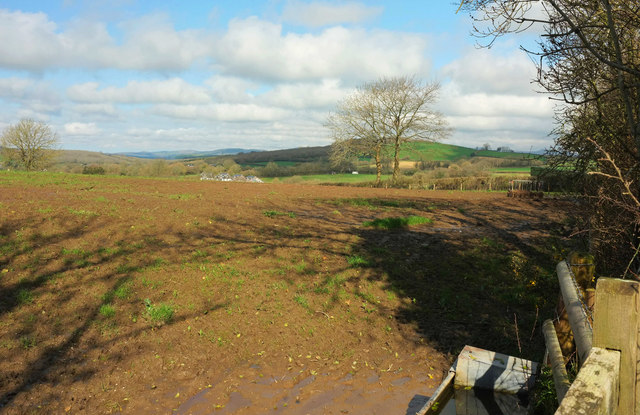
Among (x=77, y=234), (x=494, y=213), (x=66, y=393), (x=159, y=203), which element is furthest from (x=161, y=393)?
(x=494, y=213)

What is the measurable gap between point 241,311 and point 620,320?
680 centimetres

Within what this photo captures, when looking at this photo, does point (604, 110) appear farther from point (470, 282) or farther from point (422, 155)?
point (422, 155)

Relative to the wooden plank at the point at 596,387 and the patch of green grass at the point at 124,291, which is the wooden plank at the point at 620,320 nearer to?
the wooden plank at the point at 596,387

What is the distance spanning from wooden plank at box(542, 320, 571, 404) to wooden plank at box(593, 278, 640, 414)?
2.54 ft

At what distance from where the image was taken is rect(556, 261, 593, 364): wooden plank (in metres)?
2.89

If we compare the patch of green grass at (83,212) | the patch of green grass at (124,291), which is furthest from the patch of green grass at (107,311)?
the patch of green grass at (83,212)

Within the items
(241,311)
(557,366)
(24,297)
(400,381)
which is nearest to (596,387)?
(557,366)

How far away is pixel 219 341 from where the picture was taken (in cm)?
703

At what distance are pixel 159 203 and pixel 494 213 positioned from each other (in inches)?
638

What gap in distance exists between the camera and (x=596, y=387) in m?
1.95

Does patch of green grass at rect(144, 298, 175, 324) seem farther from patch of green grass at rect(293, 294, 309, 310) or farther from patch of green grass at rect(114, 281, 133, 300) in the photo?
patch of green grass at rect(293, 294, 309, 310)

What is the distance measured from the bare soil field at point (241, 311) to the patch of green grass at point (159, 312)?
0.03m

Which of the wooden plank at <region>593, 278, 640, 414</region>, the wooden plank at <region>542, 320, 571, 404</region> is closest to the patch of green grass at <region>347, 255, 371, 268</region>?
the wooden plank at <region>542, 320, 571, 404</region>

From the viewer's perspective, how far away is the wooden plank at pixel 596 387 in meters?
1.84
